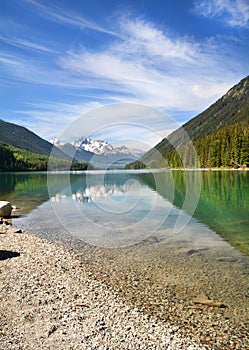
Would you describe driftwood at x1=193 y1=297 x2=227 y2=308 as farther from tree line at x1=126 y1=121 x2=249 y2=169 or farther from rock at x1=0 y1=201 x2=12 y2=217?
tree line at x1=126 y1=121 x2=249 y2=169

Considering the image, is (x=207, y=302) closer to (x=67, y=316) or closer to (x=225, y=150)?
(x=67, y=316)

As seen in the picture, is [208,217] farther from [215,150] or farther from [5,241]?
[215,150]

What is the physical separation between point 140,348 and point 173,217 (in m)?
17.4

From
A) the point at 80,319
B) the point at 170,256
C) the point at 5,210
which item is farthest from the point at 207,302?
the point at 5,210

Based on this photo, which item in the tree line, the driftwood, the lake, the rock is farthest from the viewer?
the tree line

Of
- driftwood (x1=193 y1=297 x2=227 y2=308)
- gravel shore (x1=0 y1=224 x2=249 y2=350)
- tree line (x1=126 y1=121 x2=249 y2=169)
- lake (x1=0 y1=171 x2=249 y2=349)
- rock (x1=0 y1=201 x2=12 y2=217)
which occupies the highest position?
tree line (x1=126 y1=121 x2=249 y2=169)

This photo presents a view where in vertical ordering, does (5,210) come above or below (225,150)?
below

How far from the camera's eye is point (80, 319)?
7.25 metres

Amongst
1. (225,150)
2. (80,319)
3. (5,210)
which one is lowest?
(80,319)

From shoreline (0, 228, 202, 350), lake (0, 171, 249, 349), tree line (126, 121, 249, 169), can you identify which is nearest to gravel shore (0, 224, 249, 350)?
shoreline (0, 228, 202, 350)

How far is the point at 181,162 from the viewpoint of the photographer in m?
138

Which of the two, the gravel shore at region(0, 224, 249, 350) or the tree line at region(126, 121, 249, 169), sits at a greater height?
the tree line at region(126, 121, 249, 169)

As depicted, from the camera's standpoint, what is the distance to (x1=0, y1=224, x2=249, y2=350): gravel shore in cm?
630

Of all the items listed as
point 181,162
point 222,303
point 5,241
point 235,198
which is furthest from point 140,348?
point 181,162
